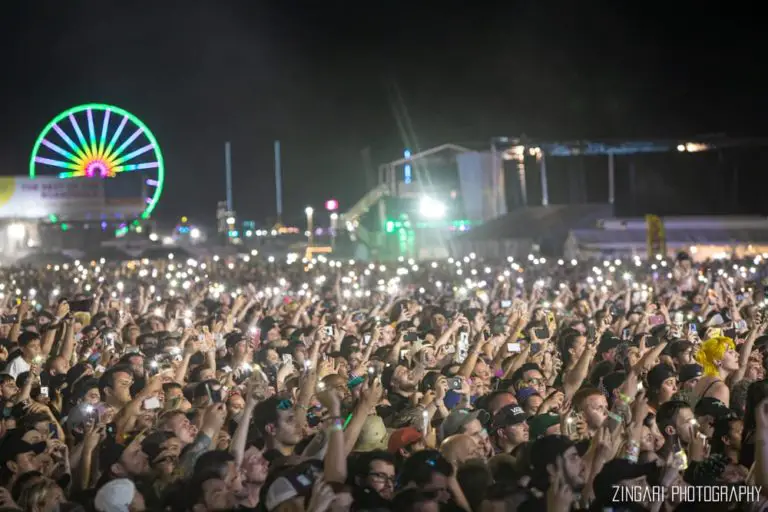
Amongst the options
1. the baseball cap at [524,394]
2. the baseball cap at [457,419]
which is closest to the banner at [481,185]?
the baseball cap at [524,394]

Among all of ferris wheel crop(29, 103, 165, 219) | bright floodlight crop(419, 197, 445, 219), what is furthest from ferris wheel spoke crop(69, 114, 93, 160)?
bright floodlight crop(419, 197, 445, 219)

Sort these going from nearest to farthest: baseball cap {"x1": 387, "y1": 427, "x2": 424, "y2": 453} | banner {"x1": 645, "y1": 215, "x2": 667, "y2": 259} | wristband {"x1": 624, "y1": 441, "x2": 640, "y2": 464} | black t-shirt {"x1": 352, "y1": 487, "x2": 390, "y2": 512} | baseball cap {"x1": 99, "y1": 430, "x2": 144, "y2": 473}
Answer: black t-shirt {"x1": 352, "y1": 487, "x2": 390, "y2": 512}, wristband {"x1": 624, "y1": 441, "x2": 640, "y2": 464}, baseball cap {"x1": 99, "y1": 430, "x2": 144, "y2": 473}, baseball cap {"x1": 387, "y1": 427, "x2": 424, "y2": 453}, banner {"x1": 645, "y1": 215, "x2": 667, "y2": 259}

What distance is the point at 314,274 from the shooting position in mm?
26141

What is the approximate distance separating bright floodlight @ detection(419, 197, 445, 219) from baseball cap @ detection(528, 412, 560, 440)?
42.3 meters

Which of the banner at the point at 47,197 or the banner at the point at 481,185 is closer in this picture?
the banner at the point at 47,197

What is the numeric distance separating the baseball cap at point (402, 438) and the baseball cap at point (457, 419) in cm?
19

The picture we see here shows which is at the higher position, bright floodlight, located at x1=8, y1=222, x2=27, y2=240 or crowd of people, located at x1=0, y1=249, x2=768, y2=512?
bright floodlight, located at x1=8, y1=222, x2=27, y2=240

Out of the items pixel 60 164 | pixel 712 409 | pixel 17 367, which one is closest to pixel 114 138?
pixel 60 164

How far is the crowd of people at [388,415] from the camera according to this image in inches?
209

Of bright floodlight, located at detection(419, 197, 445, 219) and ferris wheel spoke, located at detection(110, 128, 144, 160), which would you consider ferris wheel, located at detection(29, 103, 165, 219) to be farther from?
bright floodlight, located at detection(419, 197, 445, 219)

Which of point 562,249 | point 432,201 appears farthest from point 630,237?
point 432,201

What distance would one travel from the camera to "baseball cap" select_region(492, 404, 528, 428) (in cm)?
667

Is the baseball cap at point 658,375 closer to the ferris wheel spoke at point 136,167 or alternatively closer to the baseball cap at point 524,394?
the baseball cap at point 524,394

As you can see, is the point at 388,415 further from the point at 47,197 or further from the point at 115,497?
the point at 47,197
